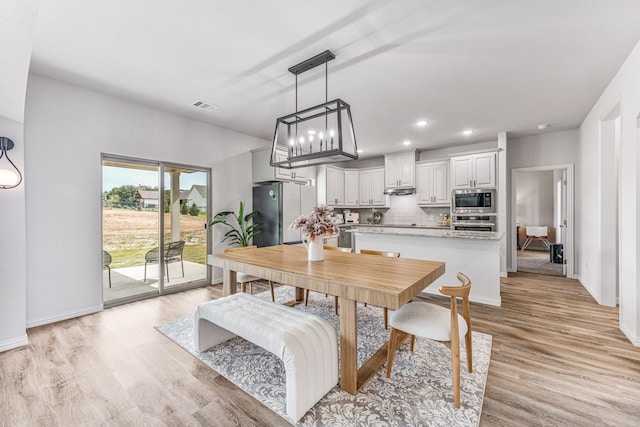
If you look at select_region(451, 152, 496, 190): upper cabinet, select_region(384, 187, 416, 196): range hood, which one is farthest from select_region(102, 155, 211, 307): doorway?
select_region(451, 152, 496, 190): upper cabinet

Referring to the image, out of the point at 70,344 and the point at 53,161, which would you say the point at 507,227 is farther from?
the point at 53,161

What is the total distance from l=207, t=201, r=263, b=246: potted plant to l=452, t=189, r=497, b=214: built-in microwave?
394cm

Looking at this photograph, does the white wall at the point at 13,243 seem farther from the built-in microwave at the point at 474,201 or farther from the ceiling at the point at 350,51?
the built-in microwave at the point at 474,201

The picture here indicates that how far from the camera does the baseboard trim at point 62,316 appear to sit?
117 inches

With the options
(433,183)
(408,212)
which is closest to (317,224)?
(433,183)

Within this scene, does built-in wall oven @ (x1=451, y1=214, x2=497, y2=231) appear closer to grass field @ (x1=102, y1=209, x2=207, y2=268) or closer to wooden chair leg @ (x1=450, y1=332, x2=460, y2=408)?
wooden chair leg @ (x1=450, y1=332, x2=460, y2=408)

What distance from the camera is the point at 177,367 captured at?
7.27ft

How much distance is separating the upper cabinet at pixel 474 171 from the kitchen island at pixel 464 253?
1881mm

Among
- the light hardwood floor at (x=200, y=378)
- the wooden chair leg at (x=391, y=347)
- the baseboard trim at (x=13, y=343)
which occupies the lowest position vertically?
the light hardwood floor at (x=200, y=378)

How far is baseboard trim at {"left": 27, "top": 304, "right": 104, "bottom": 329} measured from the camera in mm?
2960

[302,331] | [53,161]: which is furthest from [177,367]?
[53,161]

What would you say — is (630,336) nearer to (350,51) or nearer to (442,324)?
(442,324)

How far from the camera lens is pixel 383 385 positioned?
1.96 metres

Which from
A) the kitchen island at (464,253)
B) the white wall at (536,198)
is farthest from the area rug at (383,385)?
the white wall at (536,198)
